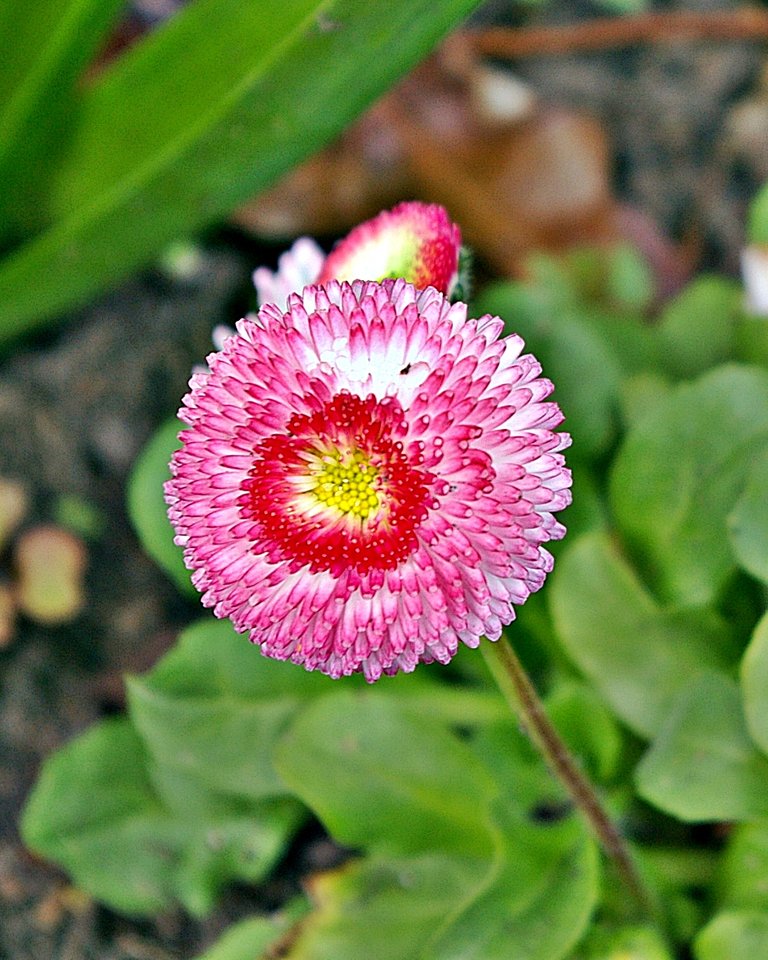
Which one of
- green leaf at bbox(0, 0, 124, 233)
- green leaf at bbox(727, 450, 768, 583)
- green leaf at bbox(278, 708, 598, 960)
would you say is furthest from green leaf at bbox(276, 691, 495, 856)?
green leaf at bbox(0, 0, 124, 233)

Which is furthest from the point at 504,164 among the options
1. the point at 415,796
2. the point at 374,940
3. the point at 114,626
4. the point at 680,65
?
the point at 374,940

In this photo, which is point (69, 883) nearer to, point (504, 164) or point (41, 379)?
point (41, 379)

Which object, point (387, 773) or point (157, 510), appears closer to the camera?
point (387, 773)

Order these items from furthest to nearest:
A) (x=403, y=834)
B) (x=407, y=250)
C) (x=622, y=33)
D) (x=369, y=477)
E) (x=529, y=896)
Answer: (x=622, y=33), (x=403, y=834), (x=529, y=896), (x=407, y=250), (x=369, y=477)

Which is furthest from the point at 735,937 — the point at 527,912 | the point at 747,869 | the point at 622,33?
the point at 622,33

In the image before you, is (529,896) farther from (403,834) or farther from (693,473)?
(693,473)

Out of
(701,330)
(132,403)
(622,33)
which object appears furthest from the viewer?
(622,33)
